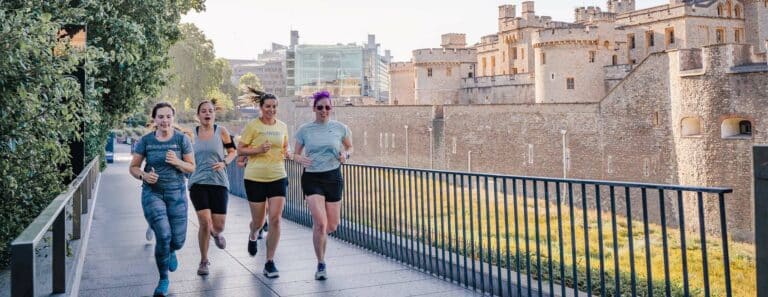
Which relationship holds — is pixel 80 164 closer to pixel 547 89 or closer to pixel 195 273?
pixel 195 273

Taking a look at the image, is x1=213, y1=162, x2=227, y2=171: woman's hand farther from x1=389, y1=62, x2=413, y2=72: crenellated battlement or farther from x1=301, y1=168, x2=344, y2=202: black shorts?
x1=389, y1=62, x2=413, y2=72: crenellated battlement

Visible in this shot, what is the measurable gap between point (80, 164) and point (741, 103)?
90.4ft

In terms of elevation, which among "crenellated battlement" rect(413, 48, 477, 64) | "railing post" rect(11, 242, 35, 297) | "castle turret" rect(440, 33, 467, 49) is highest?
"castle turret" rect(440, 33, 467, 49)

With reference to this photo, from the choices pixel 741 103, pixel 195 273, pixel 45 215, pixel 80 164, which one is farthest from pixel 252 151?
pixel 741 103

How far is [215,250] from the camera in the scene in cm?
804

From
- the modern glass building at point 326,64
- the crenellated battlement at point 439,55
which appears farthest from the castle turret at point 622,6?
the modern glass building at point 326,64

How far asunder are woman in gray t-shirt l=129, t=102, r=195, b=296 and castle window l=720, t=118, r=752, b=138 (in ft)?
95.0

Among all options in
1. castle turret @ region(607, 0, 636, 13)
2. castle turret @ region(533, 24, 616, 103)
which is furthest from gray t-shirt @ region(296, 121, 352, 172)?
castle turret @ region(607, 0, 636, 13)

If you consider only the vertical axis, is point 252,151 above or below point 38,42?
below

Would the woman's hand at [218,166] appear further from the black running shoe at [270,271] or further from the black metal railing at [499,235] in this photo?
the black metal railing at [499,235]

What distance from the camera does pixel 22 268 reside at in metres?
2.79

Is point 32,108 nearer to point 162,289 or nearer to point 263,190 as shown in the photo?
point 162,289

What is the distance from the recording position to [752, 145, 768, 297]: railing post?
3299mm

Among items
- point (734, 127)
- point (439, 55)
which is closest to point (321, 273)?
point (734, 127)
